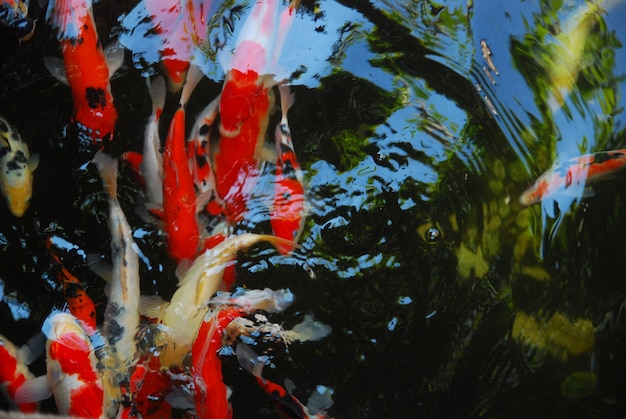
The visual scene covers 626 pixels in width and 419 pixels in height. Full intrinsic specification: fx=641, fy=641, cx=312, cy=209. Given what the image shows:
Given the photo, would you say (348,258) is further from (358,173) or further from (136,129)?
(136,129)

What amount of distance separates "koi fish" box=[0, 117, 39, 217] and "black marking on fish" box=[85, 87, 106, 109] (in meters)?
0.27

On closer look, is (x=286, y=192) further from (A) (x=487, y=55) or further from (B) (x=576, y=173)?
(B) (x=576, y=173)

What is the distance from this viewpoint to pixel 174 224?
2.19 meters

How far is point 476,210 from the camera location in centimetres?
227

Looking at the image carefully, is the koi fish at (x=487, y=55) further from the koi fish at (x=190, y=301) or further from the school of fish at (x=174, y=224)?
the koi fish at (x=190, y=301)

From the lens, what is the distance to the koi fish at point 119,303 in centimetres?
202

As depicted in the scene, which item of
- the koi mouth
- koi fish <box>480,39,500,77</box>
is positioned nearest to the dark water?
koi fish <box>480,39,500,77</box>

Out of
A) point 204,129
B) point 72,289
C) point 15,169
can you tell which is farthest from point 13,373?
point 204,129

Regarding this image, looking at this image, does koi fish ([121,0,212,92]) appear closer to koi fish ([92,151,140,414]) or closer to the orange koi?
koi fish ([92,151,140,414])

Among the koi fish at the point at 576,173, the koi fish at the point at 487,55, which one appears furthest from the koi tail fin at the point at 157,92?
the koi fish at the point at 576,173

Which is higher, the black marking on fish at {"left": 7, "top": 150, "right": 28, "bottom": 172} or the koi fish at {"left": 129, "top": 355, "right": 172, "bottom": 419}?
the black marking on fish at {"left": 7, "top": 150, "right": 28, "bottom": 172}

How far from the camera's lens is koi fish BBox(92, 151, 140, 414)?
6.64 ft

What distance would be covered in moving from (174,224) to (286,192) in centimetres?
41

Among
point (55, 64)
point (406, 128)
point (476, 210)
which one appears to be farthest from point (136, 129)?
point (476, 210)
